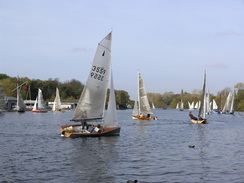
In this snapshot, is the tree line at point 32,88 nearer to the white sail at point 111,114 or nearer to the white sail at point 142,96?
the white sail at point 142,96

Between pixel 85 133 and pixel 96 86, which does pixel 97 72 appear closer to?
pixel 96 86

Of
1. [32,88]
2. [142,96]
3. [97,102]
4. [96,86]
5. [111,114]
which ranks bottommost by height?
[111,114]

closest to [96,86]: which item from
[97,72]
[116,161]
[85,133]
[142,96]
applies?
[97,72]

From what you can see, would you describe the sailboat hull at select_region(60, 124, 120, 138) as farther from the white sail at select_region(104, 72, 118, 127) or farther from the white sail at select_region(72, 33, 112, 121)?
the white sail at select_region(72, 33, 112, 121)

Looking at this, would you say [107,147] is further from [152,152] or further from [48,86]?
[48,86]

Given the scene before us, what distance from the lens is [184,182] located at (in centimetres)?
2017

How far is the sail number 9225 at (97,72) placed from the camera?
38.5m

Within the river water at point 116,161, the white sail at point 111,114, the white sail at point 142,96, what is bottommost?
the river water at point 116,161

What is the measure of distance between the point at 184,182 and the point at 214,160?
806 centimetres

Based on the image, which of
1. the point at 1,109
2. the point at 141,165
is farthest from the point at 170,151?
the point at 1,109

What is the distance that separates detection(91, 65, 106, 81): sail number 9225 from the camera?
38.5 meters

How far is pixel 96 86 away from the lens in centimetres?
3909

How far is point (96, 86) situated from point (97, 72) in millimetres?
1582

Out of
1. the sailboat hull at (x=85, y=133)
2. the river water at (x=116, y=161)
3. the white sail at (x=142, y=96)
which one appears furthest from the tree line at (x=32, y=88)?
the river water at (x=116, y=161)
